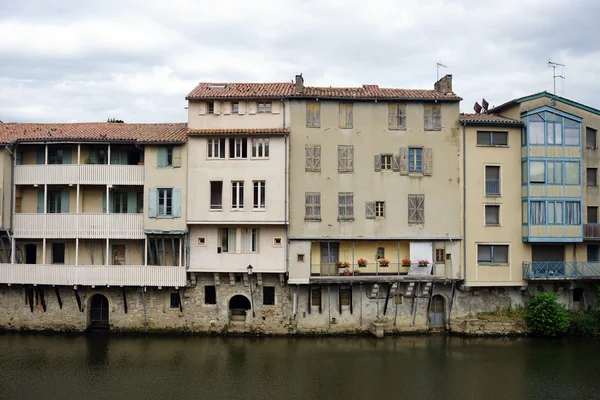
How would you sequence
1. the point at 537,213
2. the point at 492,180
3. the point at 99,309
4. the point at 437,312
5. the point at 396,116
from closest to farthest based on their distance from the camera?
the point at 537,213 < the point at 396,116 < the point at 492,180 < the point at 437,312 < the point at 99,309

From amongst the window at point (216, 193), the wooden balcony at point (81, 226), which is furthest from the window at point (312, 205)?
the wooden balcony at point (81, 226)

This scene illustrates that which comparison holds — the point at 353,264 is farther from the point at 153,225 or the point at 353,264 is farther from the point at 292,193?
the point at 153,225

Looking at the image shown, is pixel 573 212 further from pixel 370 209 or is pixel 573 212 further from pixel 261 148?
pixel 261 148

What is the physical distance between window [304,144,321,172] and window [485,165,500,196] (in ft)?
37.4

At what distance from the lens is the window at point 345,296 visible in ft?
117

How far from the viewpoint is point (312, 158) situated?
3528 cm

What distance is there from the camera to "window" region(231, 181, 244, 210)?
3438 centimetres

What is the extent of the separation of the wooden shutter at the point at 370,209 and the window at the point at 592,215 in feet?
49.2

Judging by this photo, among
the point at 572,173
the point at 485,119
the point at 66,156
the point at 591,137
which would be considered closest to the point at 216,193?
the point at 66,156

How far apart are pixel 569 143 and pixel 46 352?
35.2 meters

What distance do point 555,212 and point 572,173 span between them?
2.89 m

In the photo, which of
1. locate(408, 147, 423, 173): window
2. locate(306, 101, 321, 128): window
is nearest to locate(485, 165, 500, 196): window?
locate(408, 147, 423, 173): window

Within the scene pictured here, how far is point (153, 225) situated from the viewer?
113 feet

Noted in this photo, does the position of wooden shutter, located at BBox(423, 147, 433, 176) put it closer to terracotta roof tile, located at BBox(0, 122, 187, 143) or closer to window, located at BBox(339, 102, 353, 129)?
window, located at BBox(339, 102, 353, 129)
